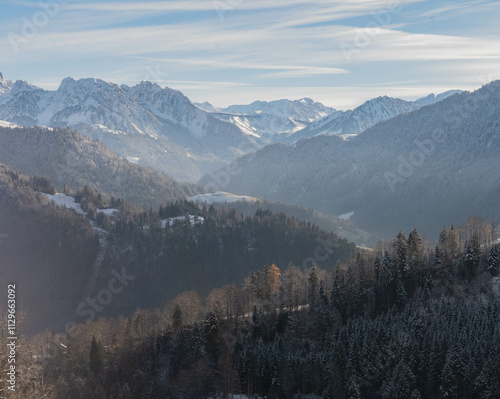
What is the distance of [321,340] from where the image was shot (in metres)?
97.0

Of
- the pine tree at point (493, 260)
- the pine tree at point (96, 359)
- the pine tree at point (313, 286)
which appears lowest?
A: the pine tree at point (96, 359)

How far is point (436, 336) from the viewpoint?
81.4 metres

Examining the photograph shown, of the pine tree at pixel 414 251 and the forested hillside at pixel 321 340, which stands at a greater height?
the pine tree at pixel 414 251

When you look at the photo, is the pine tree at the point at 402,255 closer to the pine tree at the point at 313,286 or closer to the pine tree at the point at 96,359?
the pine tree at the point at 313,286

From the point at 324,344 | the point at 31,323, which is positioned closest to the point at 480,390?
the point at 324,344

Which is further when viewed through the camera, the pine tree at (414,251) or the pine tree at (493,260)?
the pine tree at (414,251)

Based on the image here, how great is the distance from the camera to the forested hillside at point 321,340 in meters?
78.4

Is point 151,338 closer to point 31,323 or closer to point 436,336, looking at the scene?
point 436,336

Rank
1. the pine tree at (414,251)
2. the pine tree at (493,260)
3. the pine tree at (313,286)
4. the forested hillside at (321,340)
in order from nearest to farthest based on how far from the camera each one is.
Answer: the forested hillside at (321,340), the pine tree at (493,260), the pine tree at (313,286), the pine tree at (414,251)

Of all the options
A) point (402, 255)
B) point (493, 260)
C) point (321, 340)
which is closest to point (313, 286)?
point (321, 340)

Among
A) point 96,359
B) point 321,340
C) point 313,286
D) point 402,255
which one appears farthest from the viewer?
point 313,286

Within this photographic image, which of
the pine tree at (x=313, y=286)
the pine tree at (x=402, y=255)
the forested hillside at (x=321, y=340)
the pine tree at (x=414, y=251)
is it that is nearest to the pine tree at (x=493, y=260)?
the forested hillside at (x=321, y=340)

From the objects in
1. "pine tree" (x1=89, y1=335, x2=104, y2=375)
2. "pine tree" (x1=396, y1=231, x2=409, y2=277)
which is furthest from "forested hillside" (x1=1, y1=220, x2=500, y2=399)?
"pine tree" (x1=396, y1=231, x2=409, y2=277)

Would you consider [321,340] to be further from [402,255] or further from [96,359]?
[96,359]
